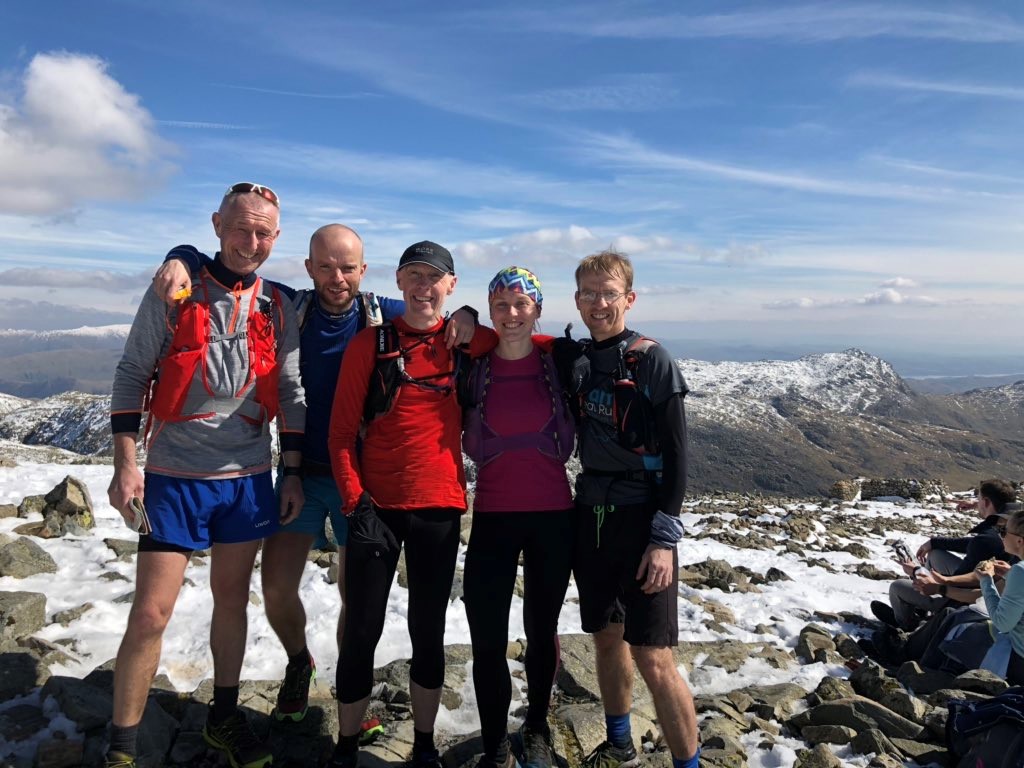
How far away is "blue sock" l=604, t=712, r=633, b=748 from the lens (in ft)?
20.8

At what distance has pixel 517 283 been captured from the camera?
20.1 ft

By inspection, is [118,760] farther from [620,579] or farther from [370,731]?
[620,579]

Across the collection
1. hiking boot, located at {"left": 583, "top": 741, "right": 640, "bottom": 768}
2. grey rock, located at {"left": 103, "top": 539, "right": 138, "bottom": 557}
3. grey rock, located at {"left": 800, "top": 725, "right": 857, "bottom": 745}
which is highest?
grey rock, located at {"left": 103, "top": 539, "right": 138, "bottom": 557}

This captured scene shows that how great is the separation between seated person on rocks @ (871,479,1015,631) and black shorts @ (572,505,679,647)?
315 inches

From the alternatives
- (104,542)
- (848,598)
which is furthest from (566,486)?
(848,598)

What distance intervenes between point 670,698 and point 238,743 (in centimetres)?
406

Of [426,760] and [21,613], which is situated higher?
[21,613]

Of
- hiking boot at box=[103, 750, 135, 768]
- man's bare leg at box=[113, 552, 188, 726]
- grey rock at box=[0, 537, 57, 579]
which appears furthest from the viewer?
grey rock at box=[0, 537, 57, 579]

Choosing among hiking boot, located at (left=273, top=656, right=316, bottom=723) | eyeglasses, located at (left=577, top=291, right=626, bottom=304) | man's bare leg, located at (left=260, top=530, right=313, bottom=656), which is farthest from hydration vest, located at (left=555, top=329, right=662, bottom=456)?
hiking boot, located at (left=273, top=656, right=316, bottom=723)

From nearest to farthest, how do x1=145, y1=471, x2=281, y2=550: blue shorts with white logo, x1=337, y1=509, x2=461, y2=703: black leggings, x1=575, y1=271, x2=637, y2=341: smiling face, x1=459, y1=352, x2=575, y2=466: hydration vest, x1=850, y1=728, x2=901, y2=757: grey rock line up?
x1=145, y1=471, x2=281, y2=550: blue shorts with white logo
x1=337, y1=509, x2=461, y2=703: black leggings
x1=459, y1=352, x2=575, y2=466: hydration vest
x1=575, y1=271, x2=637, y2=341: smiling face
x1=850, y1=728, x2=901, y2=757: grey rock

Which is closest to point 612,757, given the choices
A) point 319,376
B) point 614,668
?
point 614,668

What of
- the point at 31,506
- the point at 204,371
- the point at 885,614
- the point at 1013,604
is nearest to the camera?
the point at 204,371

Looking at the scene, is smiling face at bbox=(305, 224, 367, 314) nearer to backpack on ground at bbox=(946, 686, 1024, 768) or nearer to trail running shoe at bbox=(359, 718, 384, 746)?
trail running shoe at bbox=(359, 718, 384, 746)

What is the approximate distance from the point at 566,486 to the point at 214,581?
3425mm
